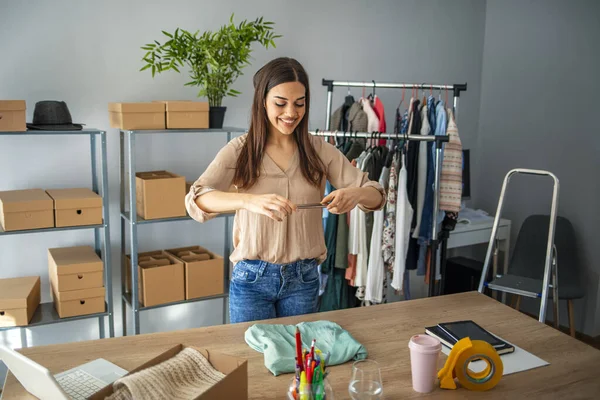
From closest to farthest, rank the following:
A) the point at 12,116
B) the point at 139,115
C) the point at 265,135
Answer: the point at 265,135 < the point at 12,116 < the point at 139,115

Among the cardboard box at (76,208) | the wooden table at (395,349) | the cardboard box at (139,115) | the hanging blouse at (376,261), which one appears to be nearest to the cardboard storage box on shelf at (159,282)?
the cardboard box at (76,208)

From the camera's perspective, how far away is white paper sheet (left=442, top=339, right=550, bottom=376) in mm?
1636

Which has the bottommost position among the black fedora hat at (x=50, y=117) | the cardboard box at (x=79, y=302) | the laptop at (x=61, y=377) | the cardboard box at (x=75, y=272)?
the cardboard box at (x=79, y=302)

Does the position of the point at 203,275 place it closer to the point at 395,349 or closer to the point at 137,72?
the point at 137,72

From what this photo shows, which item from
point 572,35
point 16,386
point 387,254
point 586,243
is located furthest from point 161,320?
point 572,35

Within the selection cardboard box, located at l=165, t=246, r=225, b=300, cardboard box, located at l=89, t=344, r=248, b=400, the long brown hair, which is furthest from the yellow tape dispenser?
cardboard box, located at l=165, t=246, r=225, b=300

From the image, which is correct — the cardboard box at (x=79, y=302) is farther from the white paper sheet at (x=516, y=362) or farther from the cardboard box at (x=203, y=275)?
the white paper sheet at (x=516, y=362)

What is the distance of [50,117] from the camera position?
2.92 m

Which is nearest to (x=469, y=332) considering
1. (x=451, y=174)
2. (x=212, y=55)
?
(x=451, y=174)

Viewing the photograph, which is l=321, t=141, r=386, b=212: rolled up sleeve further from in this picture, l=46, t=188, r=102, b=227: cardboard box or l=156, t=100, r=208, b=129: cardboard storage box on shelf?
l=46, t=188, r=102, b=227: cardboard box

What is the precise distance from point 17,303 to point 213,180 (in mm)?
1439

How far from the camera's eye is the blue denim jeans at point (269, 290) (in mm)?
2076

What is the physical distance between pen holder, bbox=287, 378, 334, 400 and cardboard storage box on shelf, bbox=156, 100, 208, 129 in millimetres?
2026

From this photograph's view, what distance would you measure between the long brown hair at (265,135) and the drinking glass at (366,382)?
0.88 meters
